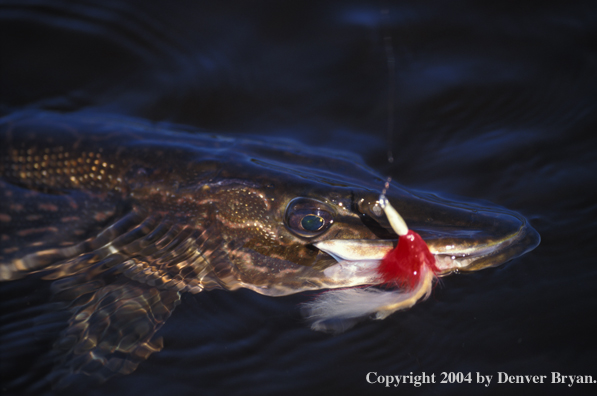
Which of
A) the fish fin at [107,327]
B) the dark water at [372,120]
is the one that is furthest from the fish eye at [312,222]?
the fish fin at [107,327]

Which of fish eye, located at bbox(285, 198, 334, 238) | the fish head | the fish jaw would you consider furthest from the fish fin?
the fish jaw

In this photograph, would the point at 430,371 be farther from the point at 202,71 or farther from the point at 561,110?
the point at 202,71

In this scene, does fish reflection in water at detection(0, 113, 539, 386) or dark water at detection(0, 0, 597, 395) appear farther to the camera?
fish reflection in water at detection(0, 113, 539, 386)

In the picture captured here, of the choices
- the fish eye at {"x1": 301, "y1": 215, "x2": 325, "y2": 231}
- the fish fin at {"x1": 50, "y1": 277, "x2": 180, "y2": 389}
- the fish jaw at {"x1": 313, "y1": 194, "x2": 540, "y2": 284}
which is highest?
the fish eye at {"x1": 301, "y1": 215, "x2": 325, "y2": 231}

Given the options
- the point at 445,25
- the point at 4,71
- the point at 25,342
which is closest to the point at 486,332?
the point at 25,342

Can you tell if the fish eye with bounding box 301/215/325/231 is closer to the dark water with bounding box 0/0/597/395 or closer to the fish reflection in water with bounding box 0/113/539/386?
the fish reflection in water with bounding box 0/113/539/386

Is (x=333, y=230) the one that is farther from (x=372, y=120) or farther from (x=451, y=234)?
(x=372, y=120)

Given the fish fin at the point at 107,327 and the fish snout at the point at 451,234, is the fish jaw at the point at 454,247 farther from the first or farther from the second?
the fish fin at the point at 107,327
